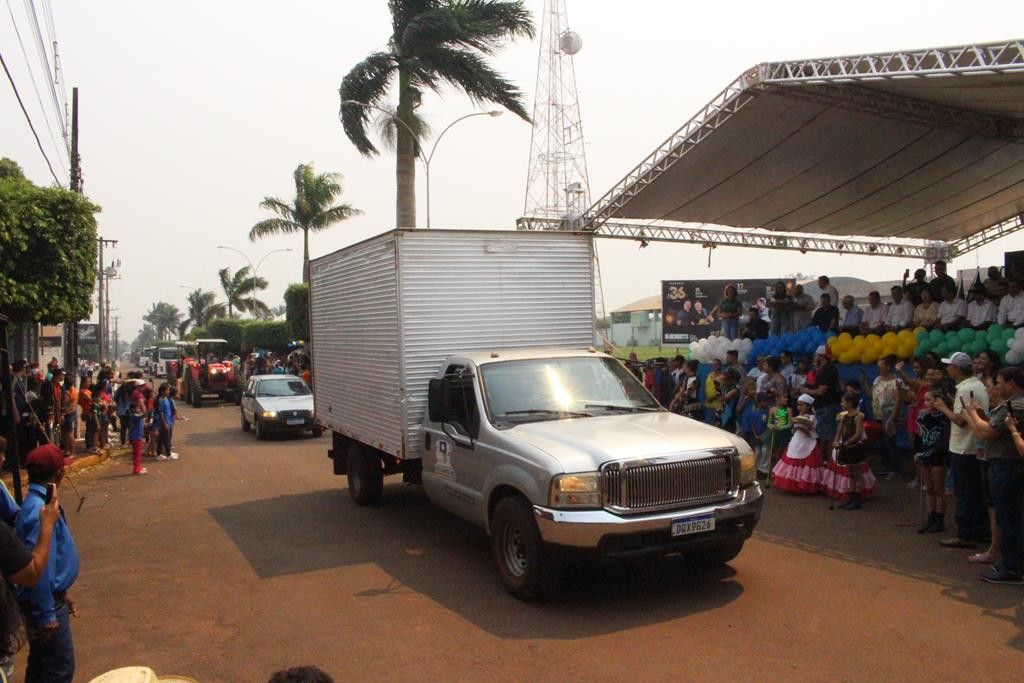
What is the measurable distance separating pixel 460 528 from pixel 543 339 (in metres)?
2.35

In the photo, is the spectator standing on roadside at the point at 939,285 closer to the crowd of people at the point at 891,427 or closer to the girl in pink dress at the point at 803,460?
the crowd of people at the point at 891,427

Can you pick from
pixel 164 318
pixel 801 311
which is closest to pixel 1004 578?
pixel 801 311

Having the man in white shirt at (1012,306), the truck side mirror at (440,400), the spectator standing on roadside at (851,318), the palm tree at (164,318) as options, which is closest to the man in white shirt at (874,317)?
the spectator standing on roadside at (851,318)

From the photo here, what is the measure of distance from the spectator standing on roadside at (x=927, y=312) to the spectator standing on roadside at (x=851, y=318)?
934 millimetres

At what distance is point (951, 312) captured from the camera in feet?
39.0

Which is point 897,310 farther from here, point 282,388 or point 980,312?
point 282,388

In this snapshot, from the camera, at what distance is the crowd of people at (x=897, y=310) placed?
11.4 meters

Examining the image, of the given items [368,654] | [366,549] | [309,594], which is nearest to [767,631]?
[368,654]

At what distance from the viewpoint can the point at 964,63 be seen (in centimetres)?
1021

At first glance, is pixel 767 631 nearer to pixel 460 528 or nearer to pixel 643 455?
pixel 643 455

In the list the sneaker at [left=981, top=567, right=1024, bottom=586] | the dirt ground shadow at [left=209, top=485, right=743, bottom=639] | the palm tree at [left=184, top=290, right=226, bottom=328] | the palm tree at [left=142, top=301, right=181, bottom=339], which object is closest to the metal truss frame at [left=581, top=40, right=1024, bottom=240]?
the sneaker at [left=981, top=567, right=1024, bottom=586]

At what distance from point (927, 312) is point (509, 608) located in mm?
8866

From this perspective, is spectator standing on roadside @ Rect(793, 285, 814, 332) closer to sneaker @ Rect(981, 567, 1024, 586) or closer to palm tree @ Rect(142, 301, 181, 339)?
sneaker @ Rect(981, 567, 1024, 586)

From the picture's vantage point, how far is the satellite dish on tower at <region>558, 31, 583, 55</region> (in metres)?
31.9
